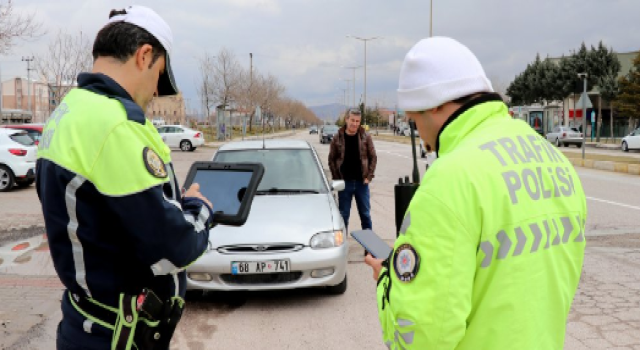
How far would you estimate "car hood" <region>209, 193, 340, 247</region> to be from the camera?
504 cm

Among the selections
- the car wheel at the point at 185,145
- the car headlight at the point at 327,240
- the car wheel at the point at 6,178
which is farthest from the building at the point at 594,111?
the car headlight at the point at 327,240

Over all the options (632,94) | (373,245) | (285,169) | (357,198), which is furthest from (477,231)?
(632,94)

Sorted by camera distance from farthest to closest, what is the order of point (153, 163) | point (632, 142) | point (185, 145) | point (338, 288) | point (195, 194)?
point (185, 145), point (632, 142), point (338, 288), point (195, 194), point (153, 163)

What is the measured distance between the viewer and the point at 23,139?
14.0m

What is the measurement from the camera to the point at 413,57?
1.59 metres

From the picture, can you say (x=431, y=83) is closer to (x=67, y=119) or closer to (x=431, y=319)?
(x=431, y=319)

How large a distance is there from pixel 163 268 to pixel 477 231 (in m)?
0.96

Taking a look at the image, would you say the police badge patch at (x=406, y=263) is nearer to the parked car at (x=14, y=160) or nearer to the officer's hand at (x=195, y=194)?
the officer's hand at (x=195, y=194)

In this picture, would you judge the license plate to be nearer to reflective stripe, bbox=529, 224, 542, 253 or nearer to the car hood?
the car hood

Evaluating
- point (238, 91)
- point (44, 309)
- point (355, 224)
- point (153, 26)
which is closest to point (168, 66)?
point (153, 26)

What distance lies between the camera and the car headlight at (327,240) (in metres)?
5.13

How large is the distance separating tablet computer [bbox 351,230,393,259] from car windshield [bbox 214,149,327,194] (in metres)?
4.00

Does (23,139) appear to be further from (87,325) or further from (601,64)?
(601,64)

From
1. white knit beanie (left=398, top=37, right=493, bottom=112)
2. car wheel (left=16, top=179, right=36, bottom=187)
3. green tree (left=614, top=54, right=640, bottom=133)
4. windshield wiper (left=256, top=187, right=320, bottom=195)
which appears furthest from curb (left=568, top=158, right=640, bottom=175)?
white knit beanie (left=398, top=37, right=493, bottom=112)
